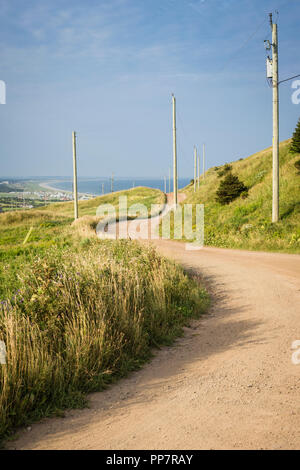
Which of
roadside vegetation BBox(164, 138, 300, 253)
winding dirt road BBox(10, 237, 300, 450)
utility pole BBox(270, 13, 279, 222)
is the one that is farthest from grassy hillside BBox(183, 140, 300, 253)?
winding dirt road BBox(10, 237, 300, 450)

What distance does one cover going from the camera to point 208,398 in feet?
13.9

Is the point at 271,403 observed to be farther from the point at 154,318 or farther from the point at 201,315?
the point at 201,315

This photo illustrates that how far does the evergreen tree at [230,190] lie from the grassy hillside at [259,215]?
1.51 ft

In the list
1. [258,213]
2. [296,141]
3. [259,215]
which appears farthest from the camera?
[296,141]

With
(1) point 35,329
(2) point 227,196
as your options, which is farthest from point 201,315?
(2) point 227,196

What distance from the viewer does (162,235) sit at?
898 inches

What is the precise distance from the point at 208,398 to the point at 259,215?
1579 centimetres

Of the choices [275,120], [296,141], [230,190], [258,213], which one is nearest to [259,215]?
[258,213]

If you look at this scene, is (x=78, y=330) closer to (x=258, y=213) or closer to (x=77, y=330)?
(x=77, y=330)

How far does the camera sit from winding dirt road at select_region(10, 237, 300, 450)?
3.51 m

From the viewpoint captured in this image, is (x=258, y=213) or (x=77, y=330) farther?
(x=258, y=213)

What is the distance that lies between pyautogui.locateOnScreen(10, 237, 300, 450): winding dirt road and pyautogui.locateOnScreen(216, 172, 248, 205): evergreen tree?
15869 millimetres

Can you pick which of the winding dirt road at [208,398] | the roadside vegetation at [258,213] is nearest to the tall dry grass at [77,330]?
the winding dirt road at [208,398]

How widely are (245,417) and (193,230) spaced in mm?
17860
